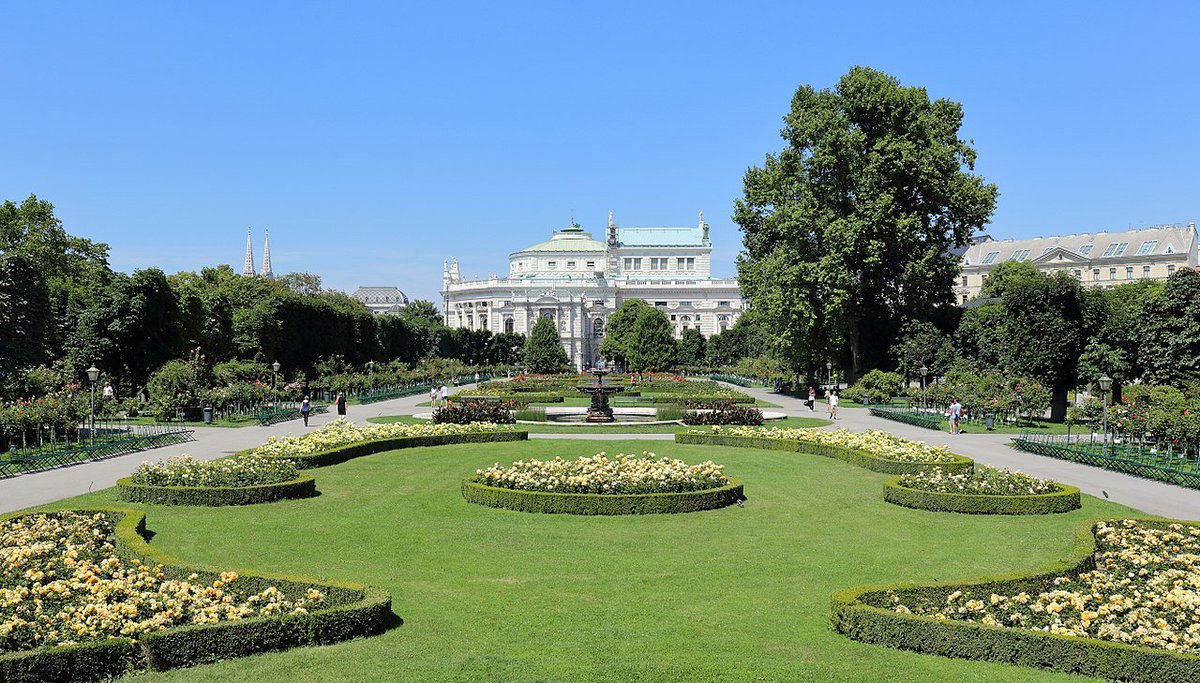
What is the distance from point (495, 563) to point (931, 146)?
35174 millimetres

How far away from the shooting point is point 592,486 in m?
15.3

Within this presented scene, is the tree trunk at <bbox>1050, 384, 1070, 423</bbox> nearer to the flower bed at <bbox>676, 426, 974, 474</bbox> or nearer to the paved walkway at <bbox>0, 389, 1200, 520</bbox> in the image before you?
the paved walkway at <bbox>0, 389, 1200, 520</bbox>

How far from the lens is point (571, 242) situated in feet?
432

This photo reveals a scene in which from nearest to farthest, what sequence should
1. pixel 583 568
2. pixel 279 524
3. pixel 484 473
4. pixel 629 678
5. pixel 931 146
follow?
1. pixel 629 678
2. pixel 583 568
3. pixel 279 524
4. pixel 484 473
5. pixel 931 146

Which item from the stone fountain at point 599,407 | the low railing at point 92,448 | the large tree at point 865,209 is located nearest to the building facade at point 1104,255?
the large tree at point 865,209

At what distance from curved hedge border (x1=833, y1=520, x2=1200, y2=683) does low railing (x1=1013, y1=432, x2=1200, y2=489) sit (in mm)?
12055

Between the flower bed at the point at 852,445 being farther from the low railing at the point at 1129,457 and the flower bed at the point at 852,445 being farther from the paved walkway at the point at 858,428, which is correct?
the low railing at the point at 1129,457

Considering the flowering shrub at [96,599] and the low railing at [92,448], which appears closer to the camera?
the flowering shrub at [96,599]

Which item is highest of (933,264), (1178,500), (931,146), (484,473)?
(931,146)

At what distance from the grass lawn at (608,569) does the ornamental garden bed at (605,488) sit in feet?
0.99

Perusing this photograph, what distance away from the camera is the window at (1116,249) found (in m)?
91.5

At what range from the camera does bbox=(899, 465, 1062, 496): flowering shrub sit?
15.8m

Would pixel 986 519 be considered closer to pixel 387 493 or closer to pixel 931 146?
pixel 387 493

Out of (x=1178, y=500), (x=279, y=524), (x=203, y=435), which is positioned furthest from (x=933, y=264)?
(x=279, y=524)
